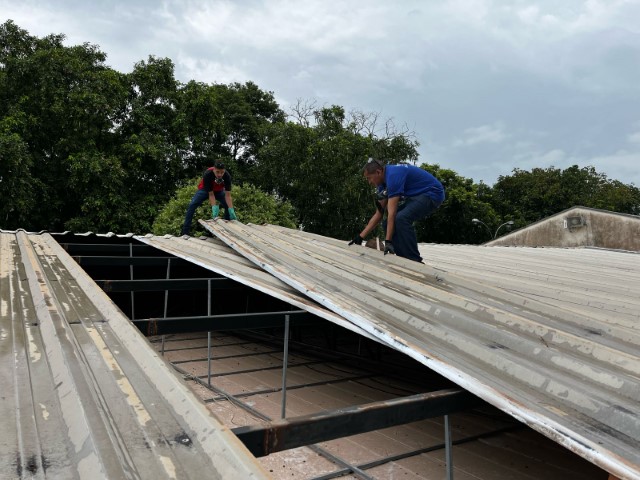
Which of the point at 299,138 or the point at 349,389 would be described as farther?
the point at 299,138

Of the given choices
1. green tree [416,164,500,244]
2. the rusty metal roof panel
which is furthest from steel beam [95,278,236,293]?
green tree [416,164,500,244]

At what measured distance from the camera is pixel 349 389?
5.63 metres

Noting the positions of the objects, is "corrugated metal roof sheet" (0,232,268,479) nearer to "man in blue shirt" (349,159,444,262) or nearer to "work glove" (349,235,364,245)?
"man in blue shirt" (349,159,444,262)

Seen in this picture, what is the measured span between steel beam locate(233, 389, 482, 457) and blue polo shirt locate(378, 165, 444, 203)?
9.55ft

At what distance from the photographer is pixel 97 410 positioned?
1434 mm

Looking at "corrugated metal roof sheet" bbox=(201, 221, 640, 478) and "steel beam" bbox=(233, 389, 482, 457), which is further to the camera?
"corrugated metal roof sheet" bbox=(201, 221, 640, 478)

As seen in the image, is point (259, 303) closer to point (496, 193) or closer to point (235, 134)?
point (235, 134)

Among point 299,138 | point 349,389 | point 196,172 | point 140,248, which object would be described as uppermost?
point 299,138

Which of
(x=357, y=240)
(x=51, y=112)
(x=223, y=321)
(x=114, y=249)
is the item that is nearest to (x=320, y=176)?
(x=51, y=112)

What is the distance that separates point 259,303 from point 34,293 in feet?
18.9

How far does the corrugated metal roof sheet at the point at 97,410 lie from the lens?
1.18 metres

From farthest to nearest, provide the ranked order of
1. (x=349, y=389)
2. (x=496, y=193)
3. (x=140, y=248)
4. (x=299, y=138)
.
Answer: (x=496, y=193), (x=299, y=138), (x=140, y=248), (x=349, y=389)

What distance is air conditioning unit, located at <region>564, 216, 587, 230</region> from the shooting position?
18.4 metres

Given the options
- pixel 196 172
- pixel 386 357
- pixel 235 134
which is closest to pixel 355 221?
pixel 196 172
